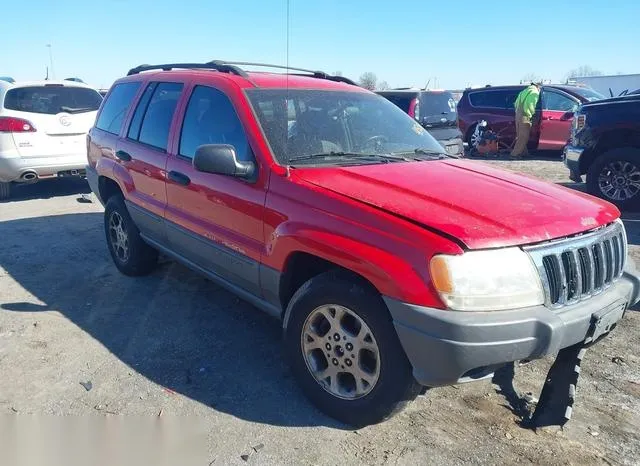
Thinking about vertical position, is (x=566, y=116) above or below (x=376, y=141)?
below

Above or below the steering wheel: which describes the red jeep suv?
below

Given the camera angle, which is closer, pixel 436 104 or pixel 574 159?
pixel 574 159

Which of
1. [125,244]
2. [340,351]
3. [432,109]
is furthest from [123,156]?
[432,109]

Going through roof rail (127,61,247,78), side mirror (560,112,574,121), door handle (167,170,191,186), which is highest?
roof rail (127,61,247,78)

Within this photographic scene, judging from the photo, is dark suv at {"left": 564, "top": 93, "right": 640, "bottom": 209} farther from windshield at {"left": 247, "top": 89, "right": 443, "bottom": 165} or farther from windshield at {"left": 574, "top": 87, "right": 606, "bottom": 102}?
windshield at {"left": 574, "top": 87, "right": 606, "bottom": 102}

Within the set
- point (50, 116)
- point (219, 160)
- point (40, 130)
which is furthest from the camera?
point (50, 116)

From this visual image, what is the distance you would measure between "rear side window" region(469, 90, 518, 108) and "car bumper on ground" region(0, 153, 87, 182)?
10.3 m

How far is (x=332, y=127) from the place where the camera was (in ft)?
11.9

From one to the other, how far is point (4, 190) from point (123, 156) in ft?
16.0

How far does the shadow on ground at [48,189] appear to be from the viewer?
8.91 meters

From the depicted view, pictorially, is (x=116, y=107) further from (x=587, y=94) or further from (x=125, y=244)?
(x=587, y=94)

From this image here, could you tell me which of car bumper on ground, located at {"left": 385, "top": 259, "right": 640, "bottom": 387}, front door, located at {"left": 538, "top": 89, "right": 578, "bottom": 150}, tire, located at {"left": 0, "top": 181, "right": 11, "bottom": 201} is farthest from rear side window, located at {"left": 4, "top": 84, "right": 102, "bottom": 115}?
front door, located at {"left": 538, "top": 89, "right": 578, "bottom": 150}

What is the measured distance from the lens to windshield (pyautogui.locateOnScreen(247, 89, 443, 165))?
335 centimetres

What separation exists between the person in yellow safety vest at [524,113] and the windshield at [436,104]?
87.4 inches
